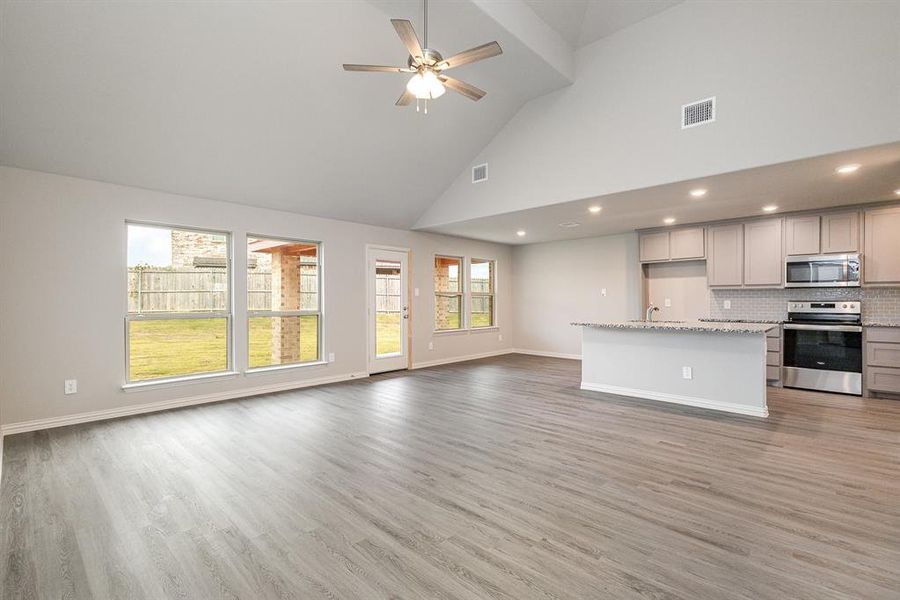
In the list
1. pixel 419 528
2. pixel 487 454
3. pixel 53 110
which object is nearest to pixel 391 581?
pixel 419 528

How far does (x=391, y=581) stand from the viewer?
182cm

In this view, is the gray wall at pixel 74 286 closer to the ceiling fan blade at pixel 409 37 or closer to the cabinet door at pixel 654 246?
the ceiling fan blade at pixel 409 37

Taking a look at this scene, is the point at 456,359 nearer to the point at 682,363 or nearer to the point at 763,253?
the point at 682,363

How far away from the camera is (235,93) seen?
3.94 metres

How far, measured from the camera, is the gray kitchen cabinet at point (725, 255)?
6027mm

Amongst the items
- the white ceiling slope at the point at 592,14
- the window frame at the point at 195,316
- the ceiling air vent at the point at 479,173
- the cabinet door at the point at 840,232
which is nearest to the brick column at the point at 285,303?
the window frame at the point at 195,316

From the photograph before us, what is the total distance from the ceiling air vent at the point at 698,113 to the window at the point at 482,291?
5.02 metres

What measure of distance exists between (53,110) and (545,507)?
16.1 ft

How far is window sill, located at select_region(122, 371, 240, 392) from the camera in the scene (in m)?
4.51

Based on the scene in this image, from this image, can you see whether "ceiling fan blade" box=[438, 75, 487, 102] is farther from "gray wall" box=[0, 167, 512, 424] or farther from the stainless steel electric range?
the stainless steel electric range

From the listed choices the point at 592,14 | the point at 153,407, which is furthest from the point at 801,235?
the point at 153,407

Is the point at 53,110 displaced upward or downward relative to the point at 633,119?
downward

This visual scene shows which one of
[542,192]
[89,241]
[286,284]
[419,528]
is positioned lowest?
[419,528]

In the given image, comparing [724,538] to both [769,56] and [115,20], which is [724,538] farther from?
[115,20]
